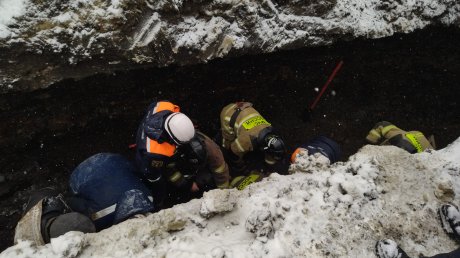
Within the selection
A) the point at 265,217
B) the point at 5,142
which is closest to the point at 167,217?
the point at 265,217

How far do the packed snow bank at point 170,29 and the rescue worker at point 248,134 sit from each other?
611 millimetres

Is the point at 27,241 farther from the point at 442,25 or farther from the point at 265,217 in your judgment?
the point at 442,25

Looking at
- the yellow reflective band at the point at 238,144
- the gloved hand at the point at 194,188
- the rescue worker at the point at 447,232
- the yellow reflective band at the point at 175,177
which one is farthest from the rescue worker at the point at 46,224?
the rescue worker at the point at 447,232

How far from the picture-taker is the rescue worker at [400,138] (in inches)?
115

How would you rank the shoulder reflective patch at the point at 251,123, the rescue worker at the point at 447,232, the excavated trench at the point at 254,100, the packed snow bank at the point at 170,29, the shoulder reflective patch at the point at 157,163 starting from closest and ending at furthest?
the rescue worker at the point at 447,232 → the packed snow bank at the point at 170,29 → the shoulder reflective patch at the point at 157,163 → the excavated trench at the point at 254,100 → the shoulder reflective patch at the point at 251,123

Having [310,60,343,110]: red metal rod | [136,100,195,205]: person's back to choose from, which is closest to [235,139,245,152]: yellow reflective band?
[136,100,195,205]: person's back

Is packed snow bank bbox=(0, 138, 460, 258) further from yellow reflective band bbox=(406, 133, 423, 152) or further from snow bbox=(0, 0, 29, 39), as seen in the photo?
snow bbox=(0, 0, 29, 39)

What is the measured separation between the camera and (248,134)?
310 cm

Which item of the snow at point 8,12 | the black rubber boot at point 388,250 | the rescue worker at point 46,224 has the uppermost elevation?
the snow at point 8,12

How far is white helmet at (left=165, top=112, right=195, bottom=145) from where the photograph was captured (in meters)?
2.59

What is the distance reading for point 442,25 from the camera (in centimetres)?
346

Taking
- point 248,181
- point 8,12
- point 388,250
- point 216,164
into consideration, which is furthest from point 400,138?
point 8,12

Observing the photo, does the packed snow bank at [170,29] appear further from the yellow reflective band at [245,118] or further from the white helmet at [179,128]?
the yellow reflective band at [245,118]

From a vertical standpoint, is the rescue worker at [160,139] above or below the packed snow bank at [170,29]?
below
